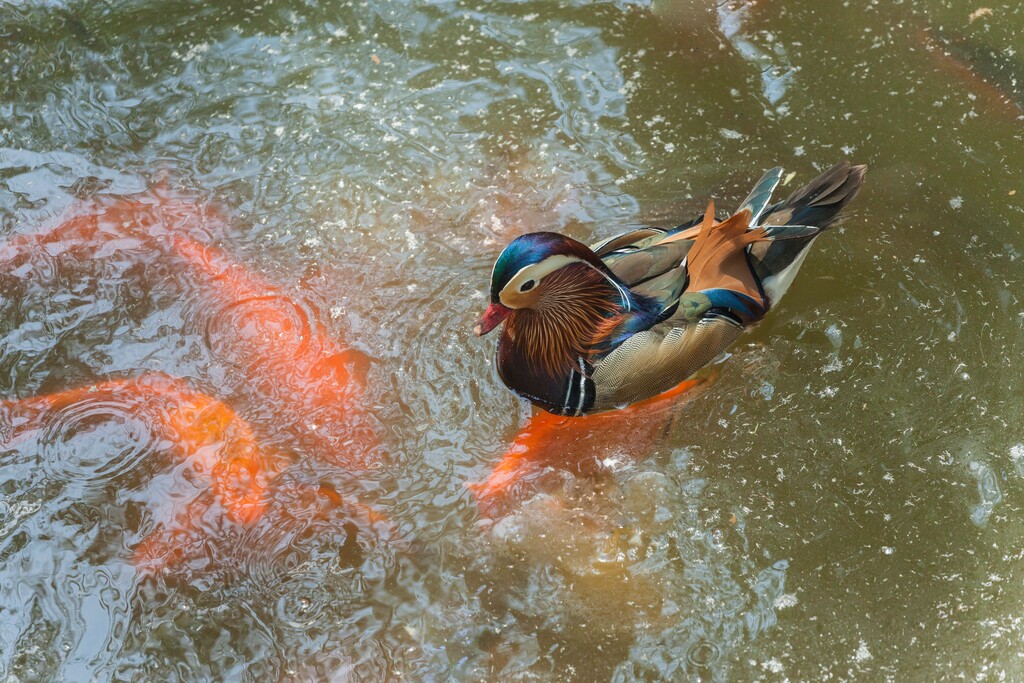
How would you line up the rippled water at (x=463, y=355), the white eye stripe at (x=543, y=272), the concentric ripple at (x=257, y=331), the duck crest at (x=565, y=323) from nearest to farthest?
the rippled water at (x=463, y=355), the white eye stripe at (x=543, y=272), the duck crest at (x=565, y=323), the concentric ripple at (x=257, y=331)

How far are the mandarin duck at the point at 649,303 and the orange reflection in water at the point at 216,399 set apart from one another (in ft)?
2.21

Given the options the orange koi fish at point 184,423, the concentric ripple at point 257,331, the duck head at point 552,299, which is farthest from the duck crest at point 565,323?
the orange koi fish at point 184,423

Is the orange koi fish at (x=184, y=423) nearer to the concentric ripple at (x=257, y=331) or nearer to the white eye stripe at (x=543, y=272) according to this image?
the concentric ripple at (x=257, y=331)

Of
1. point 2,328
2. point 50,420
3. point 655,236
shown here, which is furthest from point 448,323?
point 2,328

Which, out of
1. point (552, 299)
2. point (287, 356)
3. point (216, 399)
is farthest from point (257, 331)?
point (552, 299)

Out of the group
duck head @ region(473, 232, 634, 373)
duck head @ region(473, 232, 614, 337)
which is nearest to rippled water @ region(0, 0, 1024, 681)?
duck head @ region(473, 232, 634, 373)

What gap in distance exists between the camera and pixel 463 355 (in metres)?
3.27

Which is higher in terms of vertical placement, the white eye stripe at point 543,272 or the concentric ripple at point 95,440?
the white eye stripe at point 543,272

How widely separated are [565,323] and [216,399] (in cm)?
130

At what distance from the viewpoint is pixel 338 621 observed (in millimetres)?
2684

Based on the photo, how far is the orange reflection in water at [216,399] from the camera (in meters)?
2.92

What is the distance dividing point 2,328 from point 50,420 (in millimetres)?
511

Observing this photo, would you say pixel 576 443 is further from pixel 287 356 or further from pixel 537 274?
pixel 287 356

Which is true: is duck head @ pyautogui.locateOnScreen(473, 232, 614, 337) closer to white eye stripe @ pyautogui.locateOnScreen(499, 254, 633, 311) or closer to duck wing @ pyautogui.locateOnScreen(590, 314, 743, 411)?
white eye stripe @ pyautogui.locateOnScreen(499, 254, 633, 311)
